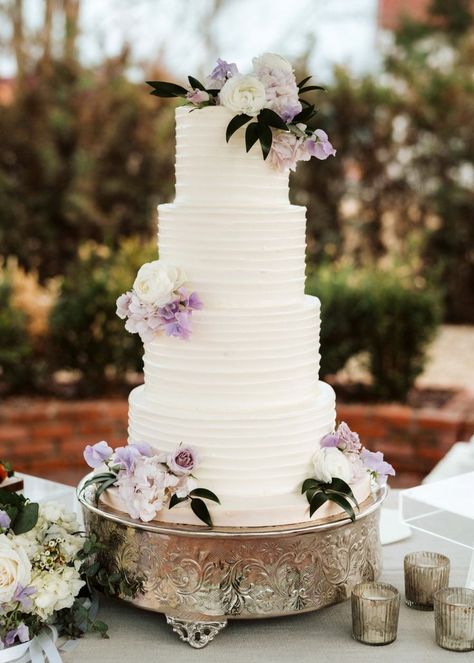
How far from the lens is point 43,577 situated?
2.18 metres

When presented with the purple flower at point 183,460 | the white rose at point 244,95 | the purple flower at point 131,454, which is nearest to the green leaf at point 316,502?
the purple flower at point 183,460

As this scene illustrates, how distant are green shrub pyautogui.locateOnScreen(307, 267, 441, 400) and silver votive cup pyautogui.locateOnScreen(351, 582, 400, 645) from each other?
4241 millimetres

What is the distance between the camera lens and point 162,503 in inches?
88.7

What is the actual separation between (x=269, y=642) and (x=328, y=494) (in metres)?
0.39

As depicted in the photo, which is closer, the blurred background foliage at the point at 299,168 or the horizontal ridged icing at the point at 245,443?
the horizontal ridged icing at the point at 245,443

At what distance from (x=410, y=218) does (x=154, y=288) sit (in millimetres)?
7005

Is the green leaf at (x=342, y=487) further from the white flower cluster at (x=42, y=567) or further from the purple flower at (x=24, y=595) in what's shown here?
the purple flower at (x=24, y=595)

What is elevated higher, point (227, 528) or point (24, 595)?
point (227, 528)

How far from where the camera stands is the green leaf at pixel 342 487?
2312 millimetres

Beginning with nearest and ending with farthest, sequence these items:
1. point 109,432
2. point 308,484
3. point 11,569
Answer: point 11,569, point 308,484, point 109,432

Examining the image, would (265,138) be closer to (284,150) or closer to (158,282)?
(284,150)

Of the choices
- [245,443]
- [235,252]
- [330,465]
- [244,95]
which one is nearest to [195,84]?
[244,95]

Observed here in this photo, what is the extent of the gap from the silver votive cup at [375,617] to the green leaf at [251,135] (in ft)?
3.77

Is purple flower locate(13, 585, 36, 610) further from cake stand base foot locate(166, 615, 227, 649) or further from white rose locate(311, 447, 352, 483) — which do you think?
white rose locate(311, 447, 352, 483)
